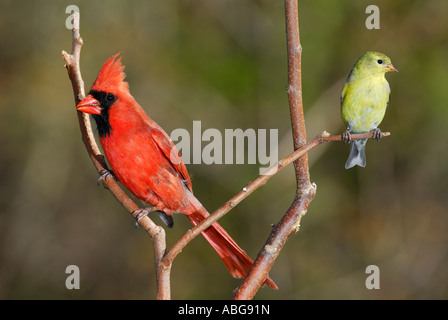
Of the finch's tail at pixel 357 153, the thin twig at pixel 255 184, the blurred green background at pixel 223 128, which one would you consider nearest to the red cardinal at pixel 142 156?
the thin twig at pixel 255 184

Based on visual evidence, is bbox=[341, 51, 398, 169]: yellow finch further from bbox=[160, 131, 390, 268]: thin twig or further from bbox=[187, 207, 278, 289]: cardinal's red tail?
bbox=[187, 207, 278, 289]: cardinal's red tail

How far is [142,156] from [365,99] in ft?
1.62

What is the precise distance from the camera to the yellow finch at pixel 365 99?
40.3 inches

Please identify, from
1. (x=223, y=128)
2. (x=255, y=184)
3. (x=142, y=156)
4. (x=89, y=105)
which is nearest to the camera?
Result: (x=255, y=184)

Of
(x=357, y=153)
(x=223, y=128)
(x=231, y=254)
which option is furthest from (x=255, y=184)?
(x=223, y=128)

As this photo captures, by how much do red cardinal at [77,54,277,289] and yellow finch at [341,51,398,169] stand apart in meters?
0.35

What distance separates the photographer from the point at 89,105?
3.85 feet

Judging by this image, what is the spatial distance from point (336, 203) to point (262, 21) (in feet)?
4.20

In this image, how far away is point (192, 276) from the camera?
143 inches

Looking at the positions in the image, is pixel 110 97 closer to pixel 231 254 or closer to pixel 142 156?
pixel 142 156

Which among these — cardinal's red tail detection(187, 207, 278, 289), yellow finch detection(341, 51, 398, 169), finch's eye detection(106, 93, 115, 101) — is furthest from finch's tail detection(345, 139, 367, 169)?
finch's eye detection(106, 93, 115, 101)

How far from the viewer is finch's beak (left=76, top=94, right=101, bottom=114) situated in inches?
45.7

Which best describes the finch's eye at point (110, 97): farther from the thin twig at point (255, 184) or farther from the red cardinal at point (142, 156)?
the thin twig at point (255, 184)

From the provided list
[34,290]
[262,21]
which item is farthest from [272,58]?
[34,290]
